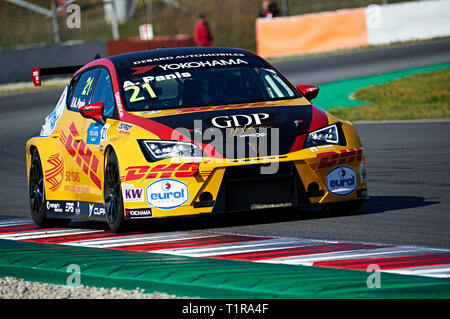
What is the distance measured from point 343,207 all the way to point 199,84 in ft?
5.17

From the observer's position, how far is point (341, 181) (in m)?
7.86

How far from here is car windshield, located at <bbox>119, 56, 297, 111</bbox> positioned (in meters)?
8.34

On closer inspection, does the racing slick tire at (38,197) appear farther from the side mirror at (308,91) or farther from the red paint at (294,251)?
the red paint at (294,251)

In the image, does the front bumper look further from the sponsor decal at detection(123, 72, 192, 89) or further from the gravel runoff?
the gravel runoff

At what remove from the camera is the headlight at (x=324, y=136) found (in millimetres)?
7730

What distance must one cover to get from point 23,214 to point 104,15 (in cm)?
4923

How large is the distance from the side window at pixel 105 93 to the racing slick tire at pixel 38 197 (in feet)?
3.19

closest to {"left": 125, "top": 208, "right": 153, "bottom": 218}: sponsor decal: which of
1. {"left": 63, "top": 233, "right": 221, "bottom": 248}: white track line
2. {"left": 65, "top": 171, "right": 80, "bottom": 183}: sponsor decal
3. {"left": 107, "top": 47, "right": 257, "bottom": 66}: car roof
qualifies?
{"left": 63, "top": 233, "right": 221, "bottom": 248}: white track line

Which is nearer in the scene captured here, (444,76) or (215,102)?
(215,102)

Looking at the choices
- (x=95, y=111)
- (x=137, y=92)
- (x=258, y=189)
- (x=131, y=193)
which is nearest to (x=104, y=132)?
(x=95, y=111)

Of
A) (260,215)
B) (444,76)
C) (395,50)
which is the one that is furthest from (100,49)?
(260,215)

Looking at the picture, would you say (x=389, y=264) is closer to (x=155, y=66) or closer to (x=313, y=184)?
(x=313, y=184)

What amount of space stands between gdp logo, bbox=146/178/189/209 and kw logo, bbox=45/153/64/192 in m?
1.74
